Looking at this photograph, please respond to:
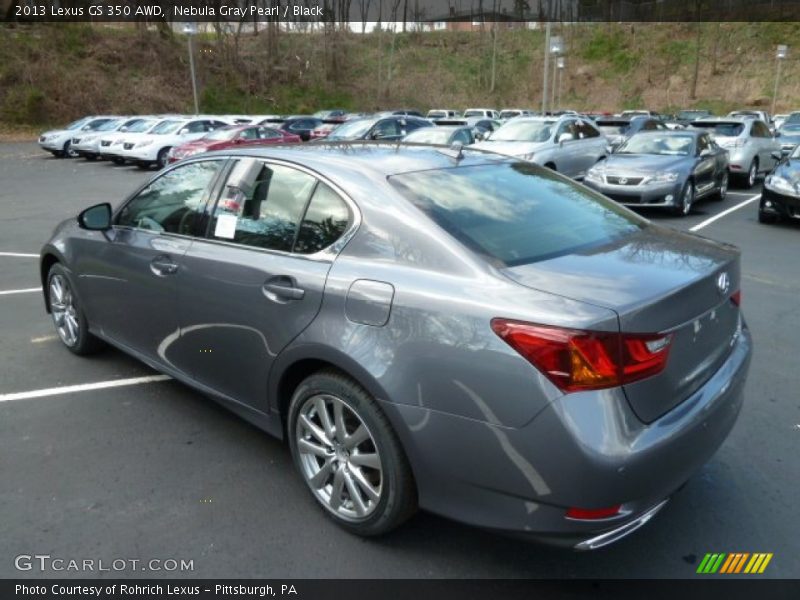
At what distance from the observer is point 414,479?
2.66m

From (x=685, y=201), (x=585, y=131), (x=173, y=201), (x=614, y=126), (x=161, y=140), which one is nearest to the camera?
(x=173, y=201)

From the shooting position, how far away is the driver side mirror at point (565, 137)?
1417cm

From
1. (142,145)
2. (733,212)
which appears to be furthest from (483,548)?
(142,145)

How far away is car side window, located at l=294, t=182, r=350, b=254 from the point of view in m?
3.02

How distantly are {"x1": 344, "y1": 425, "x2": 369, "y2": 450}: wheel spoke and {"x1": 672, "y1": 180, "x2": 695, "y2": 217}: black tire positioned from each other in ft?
32.9

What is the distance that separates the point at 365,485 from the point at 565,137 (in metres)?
12.9

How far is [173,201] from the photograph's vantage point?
3955 mm

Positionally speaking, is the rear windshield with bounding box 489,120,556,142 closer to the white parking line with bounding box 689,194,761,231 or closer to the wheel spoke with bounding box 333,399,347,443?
the white parking line with bounding box 689,194,761,231

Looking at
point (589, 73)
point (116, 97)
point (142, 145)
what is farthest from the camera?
point (589, 73)

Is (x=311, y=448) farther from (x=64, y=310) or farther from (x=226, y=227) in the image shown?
(x=64, y=310)

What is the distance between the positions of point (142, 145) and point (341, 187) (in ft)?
67.7

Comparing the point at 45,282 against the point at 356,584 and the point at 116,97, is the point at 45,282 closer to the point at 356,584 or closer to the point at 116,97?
the point at 356,584

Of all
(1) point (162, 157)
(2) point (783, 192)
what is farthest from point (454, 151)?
(1) point (162, 157)

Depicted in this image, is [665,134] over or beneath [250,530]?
over
